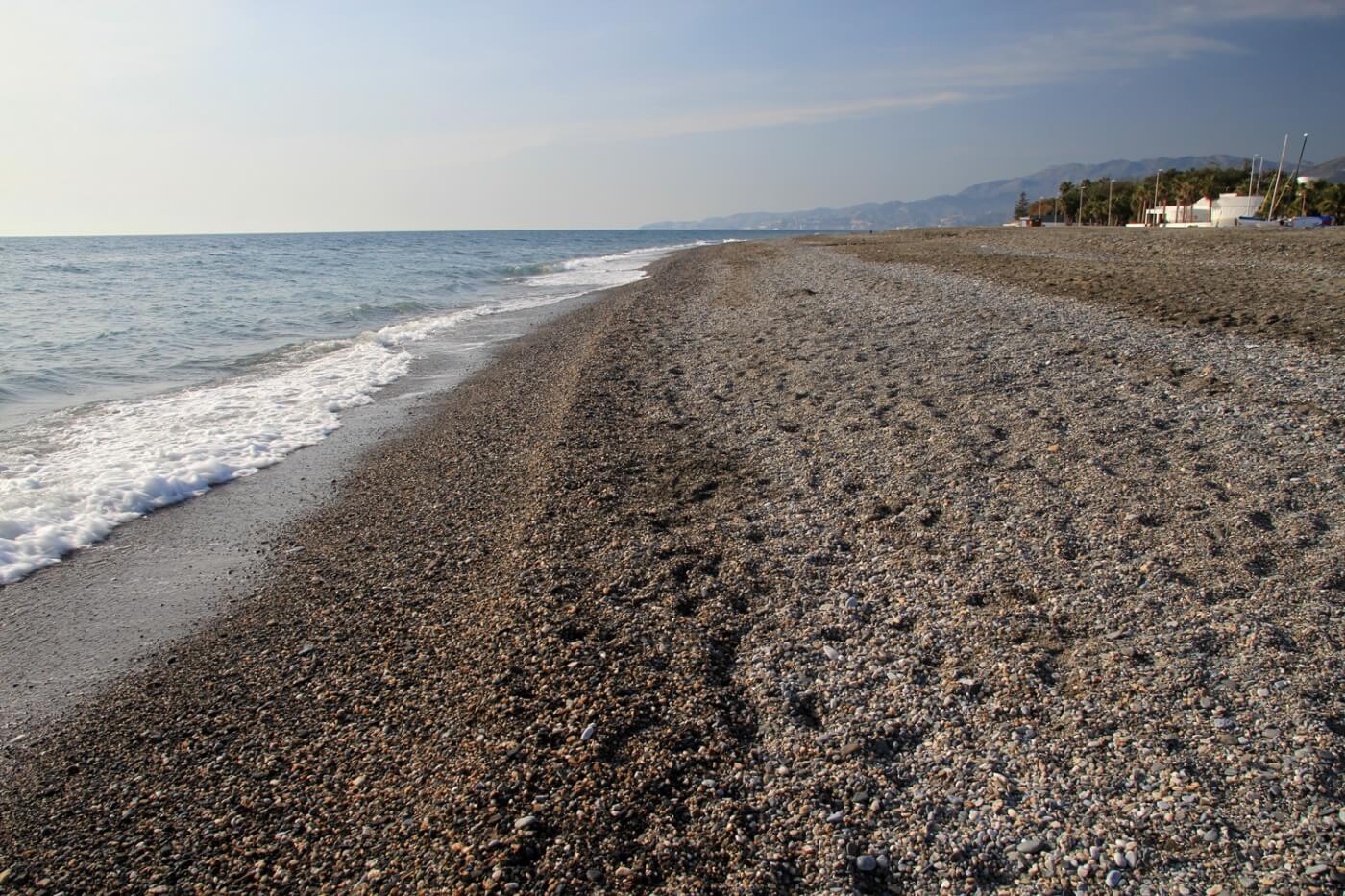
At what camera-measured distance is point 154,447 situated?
8.18 m

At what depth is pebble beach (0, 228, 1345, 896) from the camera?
8.76 ft

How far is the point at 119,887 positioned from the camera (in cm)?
270

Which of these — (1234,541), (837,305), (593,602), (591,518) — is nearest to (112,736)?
(593,602)

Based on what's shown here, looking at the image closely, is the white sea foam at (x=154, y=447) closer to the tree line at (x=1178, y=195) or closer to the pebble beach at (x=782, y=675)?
the pebble beach at (x=782, y=675)

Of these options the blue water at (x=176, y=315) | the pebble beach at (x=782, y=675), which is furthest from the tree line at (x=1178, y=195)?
the pebble beach at (x=782, y=675)

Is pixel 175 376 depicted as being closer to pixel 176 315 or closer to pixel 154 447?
pixel 154 447

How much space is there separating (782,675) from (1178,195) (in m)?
70.6

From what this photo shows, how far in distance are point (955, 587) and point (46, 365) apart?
51.7 feet

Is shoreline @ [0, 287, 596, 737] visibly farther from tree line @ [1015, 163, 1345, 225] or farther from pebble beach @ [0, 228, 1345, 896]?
tree line @ [1015, 163, 1345, 225]

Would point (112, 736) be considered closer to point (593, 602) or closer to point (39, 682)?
point (39, 682)

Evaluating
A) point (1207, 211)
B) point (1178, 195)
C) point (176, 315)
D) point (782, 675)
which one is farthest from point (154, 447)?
point (1178, 195)

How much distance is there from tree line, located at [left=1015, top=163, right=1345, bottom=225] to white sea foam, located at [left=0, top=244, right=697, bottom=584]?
2146 inches

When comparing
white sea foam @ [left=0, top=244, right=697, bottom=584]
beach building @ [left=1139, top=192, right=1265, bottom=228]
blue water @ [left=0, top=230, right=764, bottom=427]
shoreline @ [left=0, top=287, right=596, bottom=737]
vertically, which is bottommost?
shoreline @ [left=0, top=287, right=596, bottom=737]

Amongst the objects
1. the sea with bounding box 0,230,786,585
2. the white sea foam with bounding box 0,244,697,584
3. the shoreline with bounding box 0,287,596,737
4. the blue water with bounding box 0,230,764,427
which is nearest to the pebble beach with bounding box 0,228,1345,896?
the shoreline with bounding box 0,287,596,737
